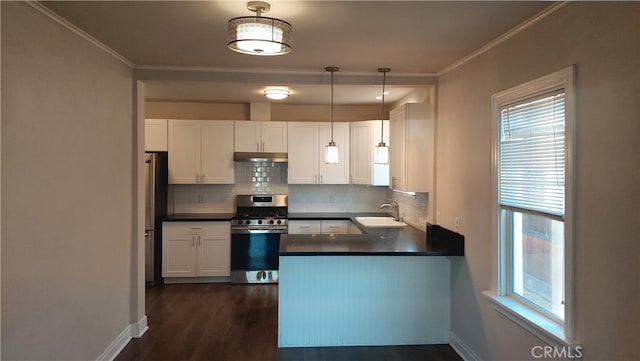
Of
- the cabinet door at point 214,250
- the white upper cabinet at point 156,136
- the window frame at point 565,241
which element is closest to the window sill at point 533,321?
the window frame at point 565,241

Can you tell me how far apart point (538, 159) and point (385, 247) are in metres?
1.43

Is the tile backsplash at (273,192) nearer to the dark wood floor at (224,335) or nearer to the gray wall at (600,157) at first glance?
the dark wood floor at (224,335)

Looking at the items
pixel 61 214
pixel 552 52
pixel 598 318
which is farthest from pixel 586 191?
pixel 61 214

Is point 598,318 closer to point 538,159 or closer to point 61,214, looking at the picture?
point 538,159

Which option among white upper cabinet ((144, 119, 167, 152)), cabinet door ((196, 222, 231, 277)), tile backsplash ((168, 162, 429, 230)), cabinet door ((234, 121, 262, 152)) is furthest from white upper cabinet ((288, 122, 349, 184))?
white upper cabinet ((144, 119, 167, 152))

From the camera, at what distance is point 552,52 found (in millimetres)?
2195

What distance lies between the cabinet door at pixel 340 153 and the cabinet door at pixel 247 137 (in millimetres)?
832

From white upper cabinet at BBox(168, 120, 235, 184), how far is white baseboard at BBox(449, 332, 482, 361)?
133 inches

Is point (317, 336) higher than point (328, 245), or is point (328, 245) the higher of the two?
point (328, 245)

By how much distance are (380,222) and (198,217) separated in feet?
7.73

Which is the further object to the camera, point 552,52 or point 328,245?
point 328,245

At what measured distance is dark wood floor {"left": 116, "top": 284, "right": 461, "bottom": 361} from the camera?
3.29 meters

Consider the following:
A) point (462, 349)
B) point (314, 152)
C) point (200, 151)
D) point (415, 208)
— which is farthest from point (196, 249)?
point (462, 349)

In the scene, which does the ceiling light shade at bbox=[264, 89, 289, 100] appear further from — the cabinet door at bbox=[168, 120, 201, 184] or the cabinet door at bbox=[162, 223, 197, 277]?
the cabinet door at bbox=[162, 223, 197, 277]
